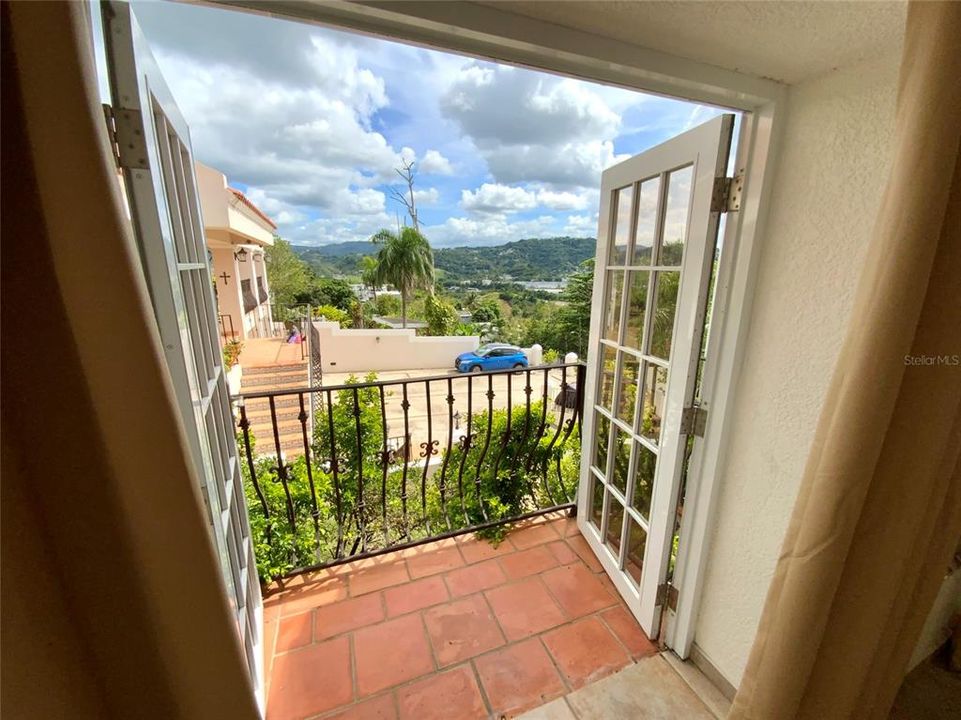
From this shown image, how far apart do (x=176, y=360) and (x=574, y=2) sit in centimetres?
110

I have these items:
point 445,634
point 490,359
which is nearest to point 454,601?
point 445,634

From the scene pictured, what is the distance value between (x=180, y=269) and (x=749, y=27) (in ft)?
4.58

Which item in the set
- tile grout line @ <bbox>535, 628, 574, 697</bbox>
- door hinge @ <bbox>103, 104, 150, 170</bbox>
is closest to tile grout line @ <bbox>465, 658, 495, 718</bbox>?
tile grout line @ <bbox>535, 628, 574, 697</bbox>

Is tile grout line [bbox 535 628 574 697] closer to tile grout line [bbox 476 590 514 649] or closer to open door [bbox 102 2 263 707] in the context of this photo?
tile grout line [bbox 476 590 514 649]

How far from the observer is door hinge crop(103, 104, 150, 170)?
69 centimetres

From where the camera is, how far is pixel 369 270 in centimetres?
1342

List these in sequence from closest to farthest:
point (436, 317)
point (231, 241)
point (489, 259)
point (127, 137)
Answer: point (127, 137) < point (231, 241) < point (436, 317) < point (489, 259)

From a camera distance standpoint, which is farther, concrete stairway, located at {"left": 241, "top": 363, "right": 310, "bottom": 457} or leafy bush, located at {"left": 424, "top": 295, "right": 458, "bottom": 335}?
leafy bush, located at {"left": 424, "top": 295, "right": 458, "bottom": 335}

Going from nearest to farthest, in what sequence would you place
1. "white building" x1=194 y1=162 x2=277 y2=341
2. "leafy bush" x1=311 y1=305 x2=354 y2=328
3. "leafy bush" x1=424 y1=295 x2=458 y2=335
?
"white building" x1=194 y1=162 x2=277 y2=341 → "leafy bush" x1=424 y1=295 x2=458 y2=335 → "leafy bush" x1=311 y1=305 x2=354 y2=328

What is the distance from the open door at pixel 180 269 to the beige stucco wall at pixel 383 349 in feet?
36.0

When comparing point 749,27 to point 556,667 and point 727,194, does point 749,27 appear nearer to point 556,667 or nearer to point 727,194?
point 727,194

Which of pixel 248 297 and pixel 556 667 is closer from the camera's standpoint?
pixel 556 667

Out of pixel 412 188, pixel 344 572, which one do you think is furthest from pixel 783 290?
pixel 412 188

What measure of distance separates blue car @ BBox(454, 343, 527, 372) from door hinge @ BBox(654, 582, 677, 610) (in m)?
10.3
